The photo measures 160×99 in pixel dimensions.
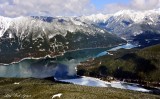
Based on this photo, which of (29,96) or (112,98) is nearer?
(112,98)

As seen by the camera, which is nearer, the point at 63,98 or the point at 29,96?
the point at 63,98

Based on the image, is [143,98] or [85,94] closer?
[85,94]

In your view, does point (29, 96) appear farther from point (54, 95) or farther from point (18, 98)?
point (54, 95)

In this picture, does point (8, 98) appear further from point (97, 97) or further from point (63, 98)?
point (97, 97)

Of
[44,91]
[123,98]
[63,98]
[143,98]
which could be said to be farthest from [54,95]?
[143,98]

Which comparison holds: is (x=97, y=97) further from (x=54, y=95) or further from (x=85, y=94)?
(x=54, y=95)

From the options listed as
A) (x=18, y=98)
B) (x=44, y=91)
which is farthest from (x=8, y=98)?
(x=44, y=91)

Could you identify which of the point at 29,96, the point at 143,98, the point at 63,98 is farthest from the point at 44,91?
the point at 143,98
